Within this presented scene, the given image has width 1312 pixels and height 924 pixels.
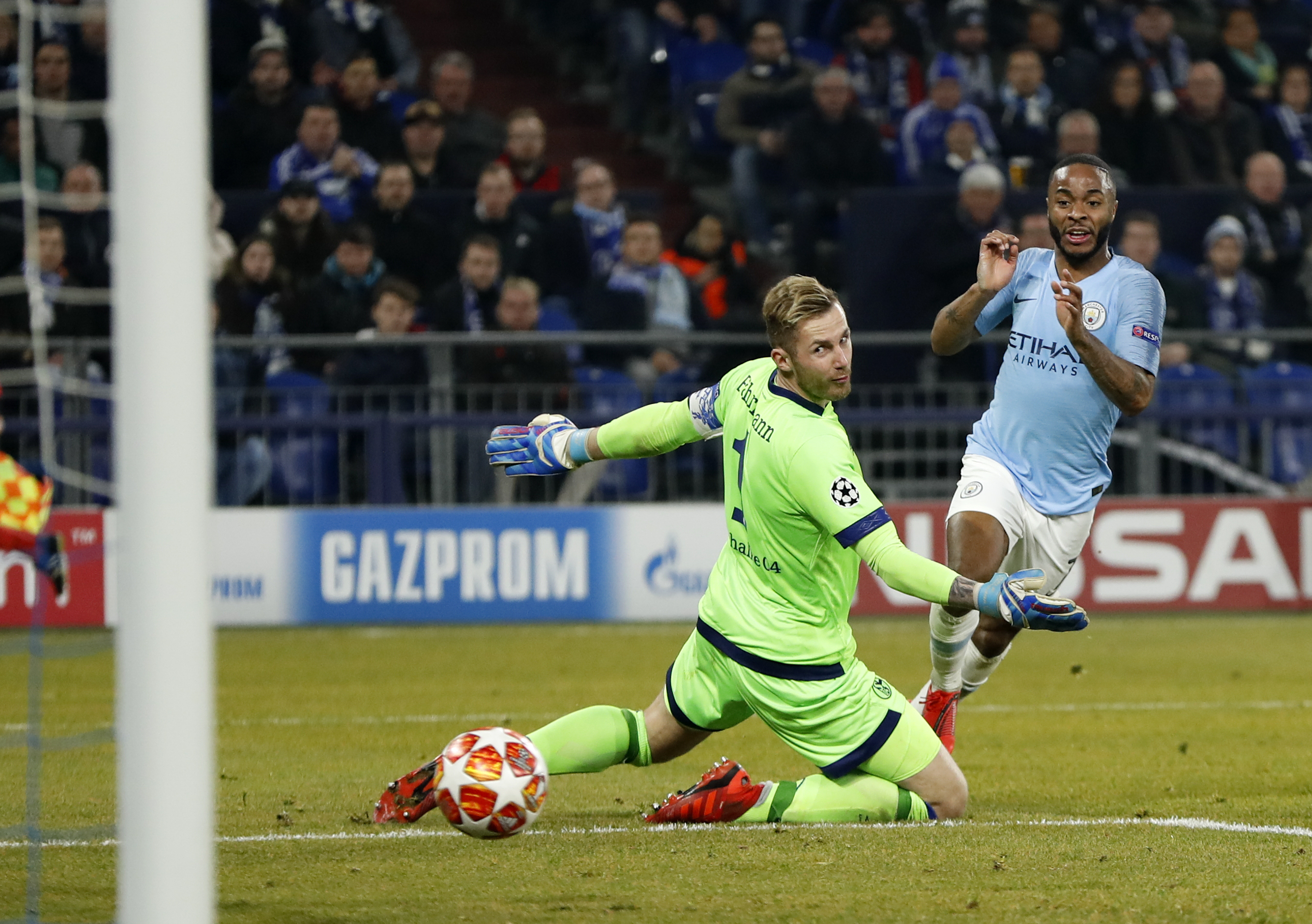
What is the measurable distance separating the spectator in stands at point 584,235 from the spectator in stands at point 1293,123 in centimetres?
603

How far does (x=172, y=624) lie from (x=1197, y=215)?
41.1 ft

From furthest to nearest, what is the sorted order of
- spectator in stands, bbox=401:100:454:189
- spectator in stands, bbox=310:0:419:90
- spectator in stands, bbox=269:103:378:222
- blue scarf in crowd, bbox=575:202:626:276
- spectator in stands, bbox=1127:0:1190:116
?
spectator in stands, bbox=1127:0:1190:116
spectator in stands, bbox=310:0:419:90
spectator in stands, bbox=401:100:454:189
spectator in stands, bbox=269:103:378:222
blue scarf in crowd, bbox=575:202:626:276

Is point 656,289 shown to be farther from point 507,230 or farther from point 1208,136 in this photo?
point 1208,136

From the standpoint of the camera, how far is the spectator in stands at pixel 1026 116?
1589 cm

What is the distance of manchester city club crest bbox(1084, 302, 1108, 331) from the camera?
7.02m

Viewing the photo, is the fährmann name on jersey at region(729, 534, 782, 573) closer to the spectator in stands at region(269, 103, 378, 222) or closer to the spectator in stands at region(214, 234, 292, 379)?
the spectator in stands at region(214, 234, 292, 379)

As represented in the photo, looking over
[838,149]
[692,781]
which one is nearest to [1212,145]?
[838,149]

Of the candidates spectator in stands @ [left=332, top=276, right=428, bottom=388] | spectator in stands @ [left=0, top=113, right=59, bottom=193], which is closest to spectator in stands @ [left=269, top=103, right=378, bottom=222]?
spectator in stands @ [left=0, top=113, right=59, bottom=193]

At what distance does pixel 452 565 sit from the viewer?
42.7 feet

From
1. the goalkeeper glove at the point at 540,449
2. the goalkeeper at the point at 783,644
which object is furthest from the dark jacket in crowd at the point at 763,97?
the goalkeeper at the point at 783,644

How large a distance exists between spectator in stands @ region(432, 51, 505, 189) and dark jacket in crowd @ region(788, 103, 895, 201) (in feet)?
8.08

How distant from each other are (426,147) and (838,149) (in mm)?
3360

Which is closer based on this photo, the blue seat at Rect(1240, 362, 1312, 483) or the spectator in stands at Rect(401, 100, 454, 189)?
the blue seat at Rect(1240, 362, 1312, 483)

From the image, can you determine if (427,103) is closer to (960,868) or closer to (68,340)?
(68,340)
